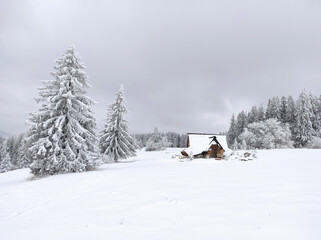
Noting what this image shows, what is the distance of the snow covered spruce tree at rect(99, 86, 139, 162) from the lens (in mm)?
31594

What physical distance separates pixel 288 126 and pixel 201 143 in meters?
27.4

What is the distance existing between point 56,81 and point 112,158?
52.0 feet

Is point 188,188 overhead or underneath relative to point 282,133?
underneath

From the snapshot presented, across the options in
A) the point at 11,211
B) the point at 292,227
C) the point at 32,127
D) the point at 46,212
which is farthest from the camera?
the point at 32,127

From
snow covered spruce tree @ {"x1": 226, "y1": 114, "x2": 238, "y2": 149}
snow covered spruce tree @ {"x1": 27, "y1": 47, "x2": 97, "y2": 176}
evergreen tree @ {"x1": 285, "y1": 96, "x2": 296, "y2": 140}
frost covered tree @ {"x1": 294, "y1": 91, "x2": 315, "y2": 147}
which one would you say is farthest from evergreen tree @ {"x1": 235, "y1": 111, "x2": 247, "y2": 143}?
snow covered spruce tree @ {"x1": 27, "y1": 47, "x2": 97, "y2": 176}

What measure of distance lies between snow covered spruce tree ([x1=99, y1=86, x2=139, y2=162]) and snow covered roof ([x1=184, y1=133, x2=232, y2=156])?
9.19 m

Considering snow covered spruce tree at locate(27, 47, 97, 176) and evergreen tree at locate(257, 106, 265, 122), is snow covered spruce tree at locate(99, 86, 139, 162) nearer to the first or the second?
snow covered spruce tree at locate(27, 47, 97, 176)

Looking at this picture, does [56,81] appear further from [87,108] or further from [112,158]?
[112,158]

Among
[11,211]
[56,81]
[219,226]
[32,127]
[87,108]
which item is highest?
[56,81]

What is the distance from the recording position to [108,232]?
493cm

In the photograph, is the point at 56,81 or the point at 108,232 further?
the point at 56,81

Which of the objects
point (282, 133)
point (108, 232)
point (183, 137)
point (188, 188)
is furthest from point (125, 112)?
point (183, 137)

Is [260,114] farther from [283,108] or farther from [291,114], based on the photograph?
[291,114]

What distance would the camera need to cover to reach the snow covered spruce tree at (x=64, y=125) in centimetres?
1664
